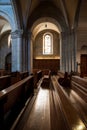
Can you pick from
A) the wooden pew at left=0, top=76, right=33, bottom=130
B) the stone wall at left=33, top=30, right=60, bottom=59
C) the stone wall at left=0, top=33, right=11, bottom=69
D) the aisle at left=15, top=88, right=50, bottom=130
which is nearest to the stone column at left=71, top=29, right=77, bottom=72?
the stone wall at left=33, top=30, right=60, bottom=59

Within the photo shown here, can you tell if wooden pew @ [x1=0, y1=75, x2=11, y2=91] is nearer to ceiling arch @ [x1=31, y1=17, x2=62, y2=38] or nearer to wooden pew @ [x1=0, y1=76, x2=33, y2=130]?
wooden pew @ [x1=0, y1=76, x2=33, y2=130]

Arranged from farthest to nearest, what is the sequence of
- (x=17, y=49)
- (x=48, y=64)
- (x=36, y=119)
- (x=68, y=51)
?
Answer: (x=48, y=64) → (x=68, y=51) → (x=17, y=49) → (x=36, y=119)

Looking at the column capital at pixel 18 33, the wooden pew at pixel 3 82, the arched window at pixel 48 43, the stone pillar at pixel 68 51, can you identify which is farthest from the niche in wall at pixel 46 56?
the wooden pew at pixel 3 82

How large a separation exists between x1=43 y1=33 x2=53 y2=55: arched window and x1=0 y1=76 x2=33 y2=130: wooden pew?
18.7 metres

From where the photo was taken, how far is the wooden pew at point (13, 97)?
3062 millimetres

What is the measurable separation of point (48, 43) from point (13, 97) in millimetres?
22699

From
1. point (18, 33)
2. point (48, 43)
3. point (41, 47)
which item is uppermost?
point (48, 43)

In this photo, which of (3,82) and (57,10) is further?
(57,10)

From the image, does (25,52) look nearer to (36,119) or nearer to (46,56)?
(46,56)

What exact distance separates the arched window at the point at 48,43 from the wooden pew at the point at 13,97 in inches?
737

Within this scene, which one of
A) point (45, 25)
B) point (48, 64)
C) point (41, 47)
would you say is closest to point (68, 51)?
point (45, 25)

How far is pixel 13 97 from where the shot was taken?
4152 mm

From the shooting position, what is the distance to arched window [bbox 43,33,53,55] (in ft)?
86.7

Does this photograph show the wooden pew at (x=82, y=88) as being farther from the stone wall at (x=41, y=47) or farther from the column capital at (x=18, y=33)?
the stone wall at (x=41, y=47)
